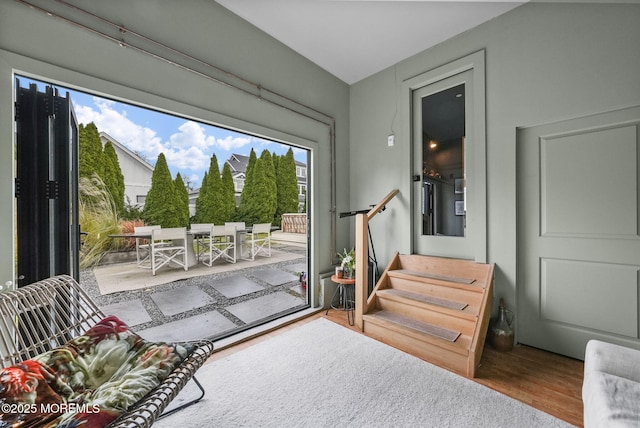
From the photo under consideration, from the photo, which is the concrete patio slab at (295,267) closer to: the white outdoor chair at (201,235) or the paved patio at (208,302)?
the paved patio at (208,302)

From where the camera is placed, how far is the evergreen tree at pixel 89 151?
2.12m

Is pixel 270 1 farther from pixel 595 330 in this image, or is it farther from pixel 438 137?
pixel 595 330

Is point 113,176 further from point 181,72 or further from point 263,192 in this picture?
point 263,192

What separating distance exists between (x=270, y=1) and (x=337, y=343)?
3191 millimetres

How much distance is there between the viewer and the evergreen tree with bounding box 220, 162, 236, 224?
120 inches

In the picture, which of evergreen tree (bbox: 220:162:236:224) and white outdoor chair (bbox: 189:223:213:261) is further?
evergreen tree (bbox: 220:162:236:224)

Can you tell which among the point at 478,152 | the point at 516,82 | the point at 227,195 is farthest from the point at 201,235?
the point at 516,82

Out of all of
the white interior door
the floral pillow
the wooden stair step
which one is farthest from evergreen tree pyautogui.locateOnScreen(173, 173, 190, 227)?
the white interior door

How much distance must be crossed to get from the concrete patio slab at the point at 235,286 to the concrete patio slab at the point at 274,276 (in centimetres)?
18

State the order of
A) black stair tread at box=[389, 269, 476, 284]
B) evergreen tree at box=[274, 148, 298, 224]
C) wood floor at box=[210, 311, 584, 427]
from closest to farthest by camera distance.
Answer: wood floor at box=[210, 311, 584, 427] < black stair tread at box=[389, 269, 476, 284] < evergreen tree at box=[274, 148, 298, 224]

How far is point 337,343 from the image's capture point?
2361 millimetres

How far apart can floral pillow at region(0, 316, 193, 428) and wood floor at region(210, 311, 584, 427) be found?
39.0 inches

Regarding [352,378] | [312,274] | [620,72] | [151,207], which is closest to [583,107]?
[620,72]

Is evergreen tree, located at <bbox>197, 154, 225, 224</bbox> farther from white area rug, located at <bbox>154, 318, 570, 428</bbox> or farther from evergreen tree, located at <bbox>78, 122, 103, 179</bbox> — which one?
white area rug, located at <bbox>154, 318, 570, 428</bbox>
